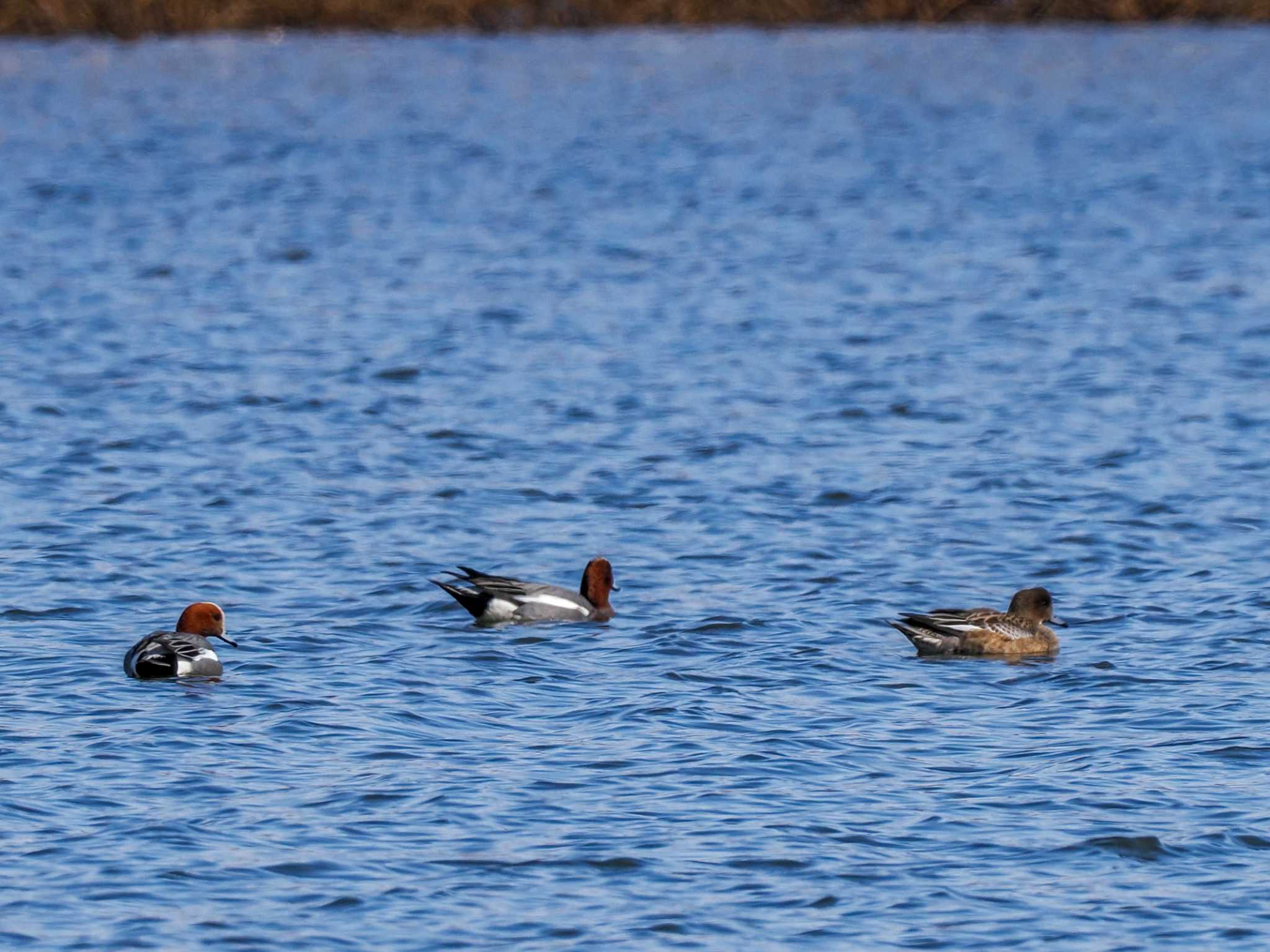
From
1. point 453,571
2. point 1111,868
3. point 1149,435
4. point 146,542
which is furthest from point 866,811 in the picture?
point 1149,435

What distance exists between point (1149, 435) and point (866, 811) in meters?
11.6

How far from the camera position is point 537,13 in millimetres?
65438

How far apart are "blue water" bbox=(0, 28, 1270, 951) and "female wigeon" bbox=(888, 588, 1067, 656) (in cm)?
16

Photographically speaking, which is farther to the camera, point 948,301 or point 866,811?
point 948,301

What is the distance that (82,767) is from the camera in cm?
1239

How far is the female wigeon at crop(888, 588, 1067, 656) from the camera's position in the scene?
1510cm

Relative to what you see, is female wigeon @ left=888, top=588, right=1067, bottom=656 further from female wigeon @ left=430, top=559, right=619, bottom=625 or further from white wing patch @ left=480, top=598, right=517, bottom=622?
white wing patch @ left=480, top=598, right=517, bottom=622

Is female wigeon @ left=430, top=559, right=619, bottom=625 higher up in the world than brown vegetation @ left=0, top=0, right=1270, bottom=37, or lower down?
lower down

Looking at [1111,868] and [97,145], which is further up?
[97,145]

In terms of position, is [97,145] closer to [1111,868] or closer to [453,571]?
[453,571]

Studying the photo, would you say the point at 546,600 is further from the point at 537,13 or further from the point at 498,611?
the point at 537,13

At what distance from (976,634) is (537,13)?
173 ft

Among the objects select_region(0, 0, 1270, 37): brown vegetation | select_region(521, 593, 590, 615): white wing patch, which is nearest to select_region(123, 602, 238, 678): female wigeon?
select_region(521, 593, 590, 615): white wing patch

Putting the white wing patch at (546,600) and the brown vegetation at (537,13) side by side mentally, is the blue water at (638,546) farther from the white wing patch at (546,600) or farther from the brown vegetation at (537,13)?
the brown vegetation at (537,13)
